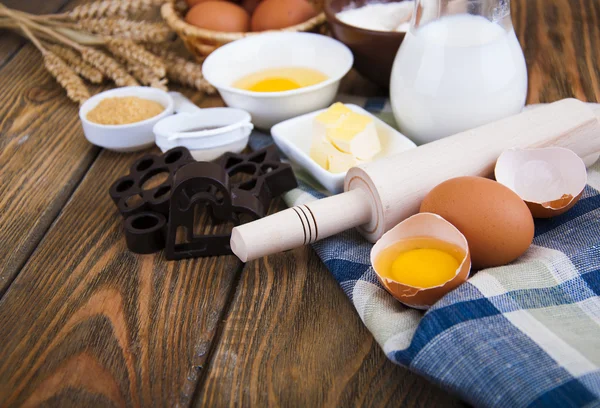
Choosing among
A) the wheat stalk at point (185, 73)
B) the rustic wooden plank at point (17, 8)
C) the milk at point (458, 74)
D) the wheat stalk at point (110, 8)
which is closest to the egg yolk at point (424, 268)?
the milk at point (458, 74)

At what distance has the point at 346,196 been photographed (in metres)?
0.95

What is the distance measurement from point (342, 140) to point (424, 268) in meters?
0.35

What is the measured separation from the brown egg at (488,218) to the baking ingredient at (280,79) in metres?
0.63

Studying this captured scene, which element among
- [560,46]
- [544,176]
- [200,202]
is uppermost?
[200,202]

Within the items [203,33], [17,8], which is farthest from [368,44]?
[17,8]

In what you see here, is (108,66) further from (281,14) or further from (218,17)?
(281,14)

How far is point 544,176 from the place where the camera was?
3.22 feet

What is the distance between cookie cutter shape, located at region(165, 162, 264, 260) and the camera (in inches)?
37.0

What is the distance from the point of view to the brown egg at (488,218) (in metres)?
→ 0.84

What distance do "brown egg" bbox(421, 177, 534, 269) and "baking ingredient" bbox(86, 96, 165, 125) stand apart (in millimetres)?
731

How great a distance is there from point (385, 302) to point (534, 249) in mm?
254

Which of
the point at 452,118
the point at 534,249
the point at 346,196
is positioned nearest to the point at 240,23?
the point at 452,118

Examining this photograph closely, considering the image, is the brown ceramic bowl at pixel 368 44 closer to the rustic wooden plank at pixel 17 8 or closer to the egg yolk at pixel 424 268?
the egg yolk at pixel 424 268

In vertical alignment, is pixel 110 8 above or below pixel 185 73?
above
